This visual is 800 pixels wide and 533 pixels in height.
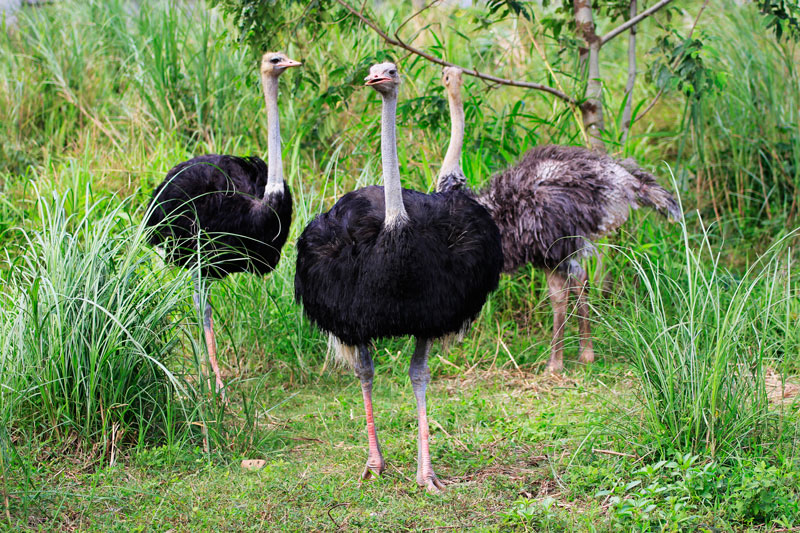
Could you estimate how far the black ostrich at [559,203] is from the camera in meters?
5.43

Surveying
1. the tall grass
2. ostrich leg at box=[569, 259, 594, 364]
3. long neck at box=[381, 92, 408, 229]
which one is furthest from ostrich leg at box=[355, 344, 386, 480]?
the tall grass

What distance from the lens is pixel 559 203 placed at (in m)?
5.44

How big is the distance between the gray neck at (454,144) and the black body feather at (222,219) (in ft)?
3.32

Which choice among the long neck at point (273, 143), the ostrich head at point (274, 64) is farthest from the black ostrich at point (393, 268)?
the ostrich head at point (274, 64)

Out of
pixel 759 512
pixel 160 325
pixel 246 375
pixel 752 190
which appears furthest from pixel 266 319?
pixel 752 190

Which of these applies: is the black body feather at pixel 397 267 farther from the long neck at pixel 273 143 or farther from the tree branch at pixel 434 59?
the tree branch at pixel 434 59

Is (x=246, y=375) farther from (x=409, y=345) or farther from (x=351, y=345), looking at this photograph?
(x=351, y=345)

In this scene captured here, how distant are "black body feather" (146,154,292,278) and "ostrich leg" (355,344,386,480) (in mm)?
1191

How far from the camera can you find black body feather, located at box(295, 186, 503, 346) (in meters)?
3.69

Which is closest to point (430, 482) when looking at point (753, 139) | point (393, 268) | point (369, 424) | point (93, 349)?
point (369, 424)

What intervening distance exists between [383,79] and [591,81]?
10.4 ft

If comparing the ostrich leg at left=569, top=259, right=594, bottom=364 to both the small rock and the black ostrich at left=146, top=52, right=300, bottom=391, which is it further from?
the small rock

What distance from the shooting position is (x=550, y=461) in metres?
3.93

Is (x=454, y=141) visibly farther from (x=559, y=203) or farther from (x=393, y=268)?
(x=393, y=268)
